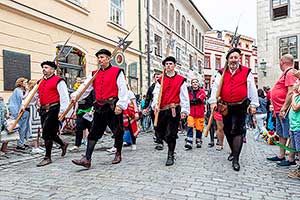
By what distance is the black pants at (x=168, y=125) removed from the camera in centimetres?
588

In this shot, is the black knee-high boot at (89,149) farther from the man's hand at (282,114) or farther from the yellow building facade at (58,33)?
the yellow building facade at (58,33)

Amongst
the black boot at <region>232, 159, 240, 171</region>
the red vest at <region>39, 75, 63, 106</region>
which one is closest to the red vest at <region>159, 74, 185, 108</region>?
the black boot at <region>232, 159, 240, 171</region>

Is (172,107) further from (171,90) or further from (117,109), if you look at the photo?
(117,109)

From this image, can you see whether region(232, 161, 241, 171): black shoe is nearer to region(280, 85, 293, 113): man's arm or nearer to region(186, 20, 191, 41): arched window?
region(280, 85, 293, 113): man's arm

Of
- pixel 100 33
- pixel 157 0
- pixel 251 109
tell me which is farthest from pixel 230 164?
pixel 157 0

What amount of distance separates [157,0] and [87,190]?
701 inches

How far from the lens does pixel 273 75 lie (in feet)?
80.8

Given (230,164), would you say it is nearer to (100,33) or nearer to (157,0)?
(100,33)

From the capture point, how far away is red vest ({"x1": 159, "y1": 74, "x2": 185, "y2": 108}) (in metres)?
5.96

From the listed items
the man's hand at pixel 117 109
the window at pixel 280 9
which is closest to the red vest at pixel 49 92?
the man's hand at pixel 117 109

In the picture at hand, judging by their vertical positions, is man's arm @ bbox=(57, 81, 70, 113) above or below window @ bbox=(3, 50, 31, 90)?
below

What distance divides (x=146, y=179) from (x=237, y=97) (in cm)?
197

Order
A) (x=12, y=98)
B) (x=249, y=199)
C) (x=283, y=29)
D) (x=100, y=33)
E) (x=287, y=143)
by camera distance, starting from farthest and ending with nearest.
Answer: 1. (x=283, y=29)
2. (x=100, y=33)
3. (x=12, y=98)
4. (x=287, y=143)
5. (x=249, y=199)

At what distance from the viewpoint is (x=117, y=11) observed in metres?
15.4
